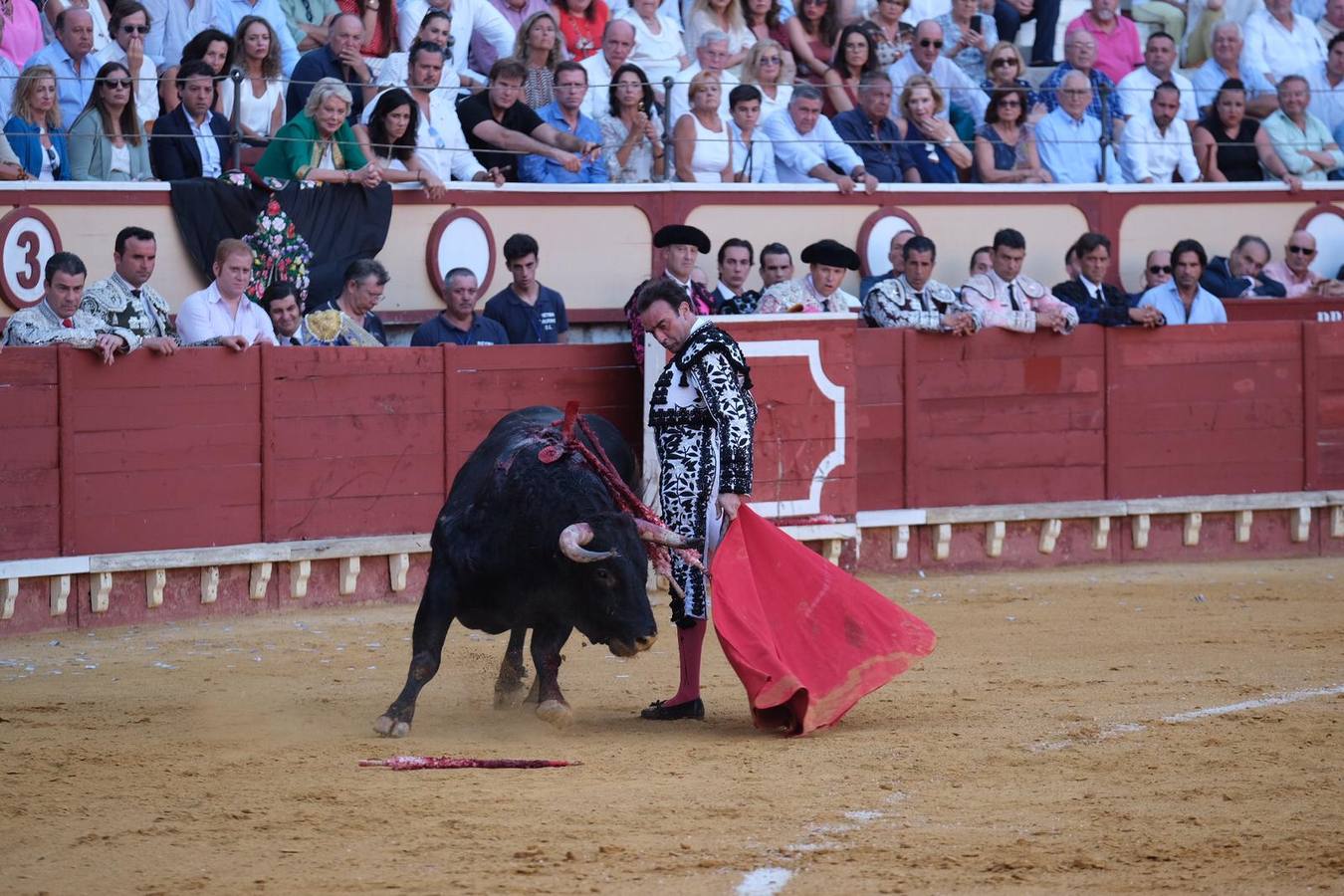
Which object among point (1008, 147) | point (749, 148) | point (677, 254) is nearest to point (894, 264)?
point (749, 148)

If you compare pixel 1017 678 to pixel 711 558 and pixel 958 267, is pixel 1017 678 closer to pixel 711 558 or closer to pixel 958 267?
pixel 711 558

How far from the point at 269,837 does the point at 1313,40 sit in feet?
33.6

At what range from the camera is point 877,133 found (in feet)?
34.6

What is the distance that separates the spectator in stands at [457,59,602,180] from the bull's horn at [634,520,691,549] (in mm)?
4084

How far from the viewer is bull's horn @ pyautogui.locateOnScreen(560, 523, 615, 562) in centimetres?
529

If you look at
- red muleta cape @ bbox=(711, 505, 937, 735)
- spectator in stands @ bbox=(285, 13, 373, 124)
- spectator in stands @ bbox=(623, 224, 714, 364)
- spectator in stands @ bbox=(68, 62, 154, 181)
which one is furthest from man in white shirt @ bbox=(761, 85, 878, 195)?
red muleta cape @ bbox=(711, 505, 937, 735)

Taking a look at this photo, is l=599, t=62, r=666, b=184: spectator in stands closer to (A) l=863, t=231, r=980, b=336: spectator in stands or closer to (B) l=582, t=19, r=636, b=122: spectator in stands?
(B) l=582, t=19, r=636, b=122: spectator in stands

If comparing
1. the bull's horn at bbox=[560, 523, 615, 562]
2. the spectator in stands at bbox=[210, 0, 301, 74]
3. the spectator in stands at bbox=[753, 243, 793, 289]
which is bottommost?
the bull's horn at bbox=[560, 523, 615, 562]

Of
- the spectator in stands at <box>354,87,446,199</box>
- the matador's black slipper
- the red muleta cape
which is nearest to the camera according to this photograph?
the red muleta cape

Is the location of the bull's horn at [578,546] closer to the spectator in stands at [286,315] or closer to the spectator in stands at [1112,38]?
the spectator in stands at [286,315]

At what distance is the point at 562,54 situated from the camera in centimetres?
985

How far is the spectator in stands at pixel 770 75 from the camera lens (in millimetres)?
10172

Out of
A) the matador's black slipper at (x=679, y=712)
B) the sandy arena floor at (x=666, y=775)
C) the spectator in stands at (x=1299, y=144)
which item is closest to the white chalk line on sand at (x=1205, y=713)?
the sandy arena floor at (x=666, y=775)

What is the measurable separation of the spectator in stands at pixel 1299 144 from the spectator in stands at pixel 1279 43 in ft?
1.28
